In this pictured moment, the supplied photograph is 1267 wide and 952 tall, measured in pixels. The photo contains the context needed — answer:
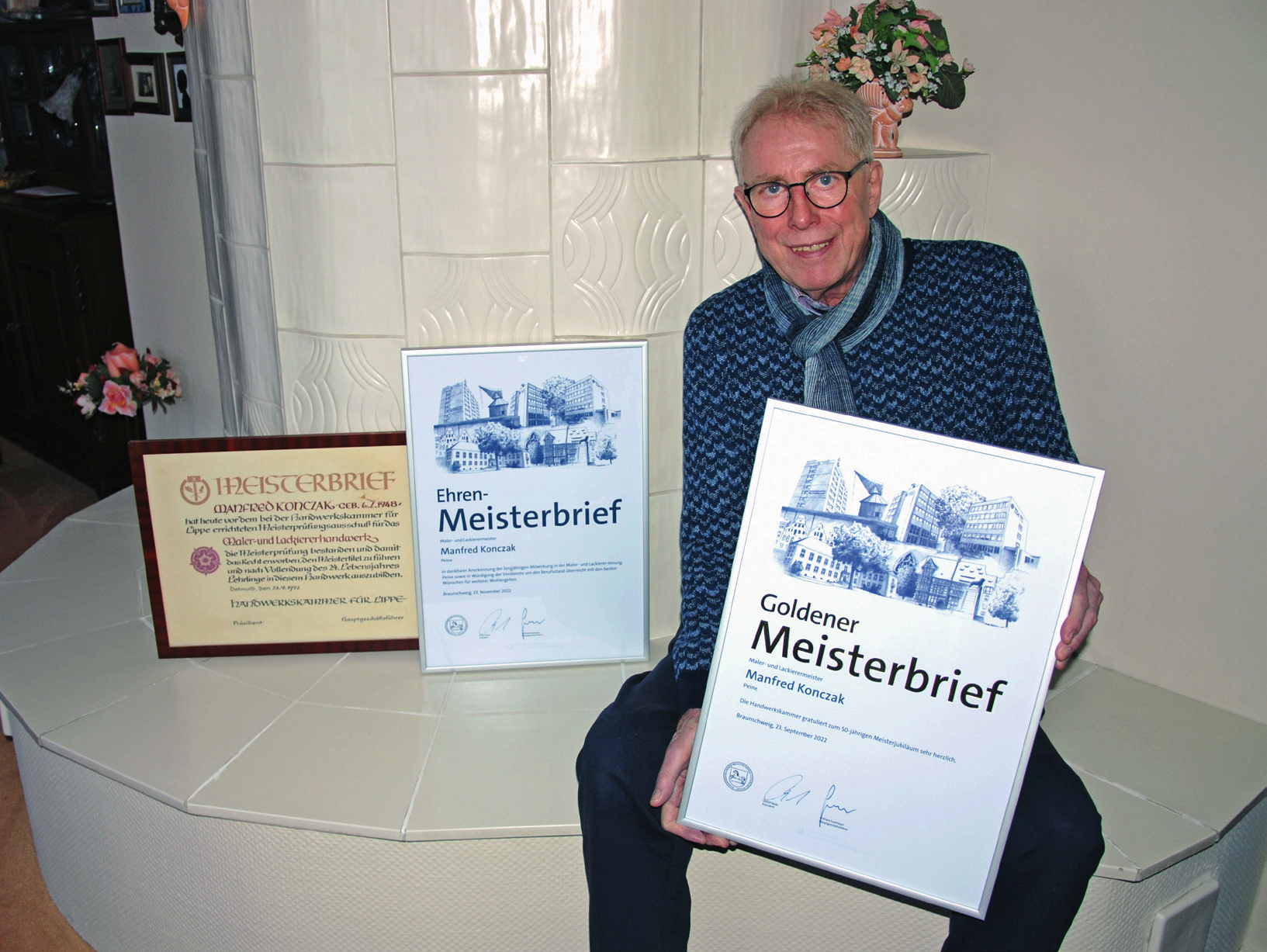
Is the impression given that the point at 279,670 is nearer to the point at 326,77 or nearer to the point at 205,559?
the point at 205,559

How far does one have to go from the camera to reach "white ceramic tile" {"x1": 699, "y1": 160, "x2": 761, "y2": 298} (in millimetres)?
1554

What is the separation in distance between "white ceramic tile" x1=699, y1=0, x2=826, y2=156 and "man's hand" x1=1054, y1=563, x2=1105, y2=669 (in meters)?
0.82

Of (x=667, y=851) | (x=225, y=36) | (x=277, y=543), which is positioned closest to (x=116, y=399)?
(x=277, y=543)

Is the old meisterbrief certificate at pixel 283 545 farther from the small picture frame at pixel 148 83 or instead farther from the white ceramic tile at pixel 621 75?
the small picture frame at pixel 148 83

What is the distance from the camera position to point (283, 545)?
1.67m

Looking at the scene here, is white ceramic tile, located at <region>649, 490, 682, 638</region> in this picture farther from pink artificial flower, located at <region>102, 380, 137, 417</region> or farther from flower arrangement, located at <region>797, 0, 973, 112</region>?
pink artificial flower, located at <region>102, 380, 137, 417</region>

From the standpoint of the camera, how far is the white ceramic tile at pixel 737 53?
1.51 m

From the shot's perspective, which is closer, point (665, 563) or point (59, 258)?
point (665, 563)

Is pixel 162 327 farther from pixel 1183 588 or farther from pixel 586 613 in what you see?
pixel 1183 588

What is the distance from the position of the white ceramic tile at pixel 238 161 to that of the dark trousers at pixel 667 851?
0.98 m

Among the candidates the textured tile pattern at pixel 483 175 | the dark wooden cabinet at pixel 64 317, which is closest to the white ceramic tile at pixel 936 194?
the textured tile pattern at pixel 483 175

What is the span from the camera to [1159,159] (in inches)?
56.7

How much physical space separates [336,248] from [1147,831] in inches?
56.0

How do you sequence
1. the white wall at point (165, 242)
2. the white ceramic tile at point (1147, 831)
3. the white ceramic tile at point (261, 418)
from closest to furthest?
the white ceramic tile at point (1147, 831), the white ceramic tile at point (261, 418), the white wall at point (165, 242)
